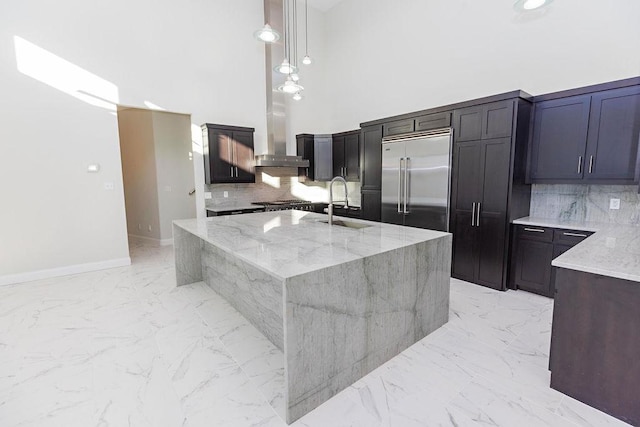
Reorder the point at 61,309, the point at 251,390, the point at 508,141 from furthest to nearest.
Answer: the point at 508,141
the point at 61,309
the point at 251,390

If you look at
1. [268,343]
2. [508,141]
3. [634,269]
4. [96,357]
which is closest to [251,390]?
[268,343]

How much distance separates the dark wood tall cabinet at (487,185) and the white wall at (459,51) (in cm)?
71

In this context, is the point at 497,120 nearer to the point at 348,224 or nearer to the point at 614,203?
the point at 614,203

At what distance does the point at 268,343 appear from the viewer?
2396 mm

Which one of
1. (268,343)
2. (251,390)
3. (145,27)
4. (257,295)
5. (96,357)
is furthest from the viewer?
(145,27)

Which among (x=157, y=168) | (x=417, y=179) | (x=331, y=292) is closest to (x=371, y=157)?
(x=417, y=179)

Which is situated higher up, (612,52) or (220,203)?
(612,52)

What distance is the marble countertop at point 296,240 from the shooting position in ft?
5.71

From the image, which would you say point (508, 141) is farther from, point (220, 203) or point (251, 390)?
point (220, 203)

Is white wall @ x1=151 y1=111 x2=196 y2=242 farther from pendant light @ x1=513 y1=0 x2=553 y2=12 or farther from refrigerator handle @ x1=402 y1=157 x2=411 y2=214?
pendant light @ x1=513 y1=0 x2=553 y2=12

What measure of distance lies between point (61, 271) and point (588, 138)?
261 inches

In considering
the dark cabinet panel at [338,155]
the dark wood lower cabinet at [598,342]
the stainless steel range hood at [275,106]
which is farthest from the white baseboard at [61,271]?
the dark wood lower cabinet at [598,342]

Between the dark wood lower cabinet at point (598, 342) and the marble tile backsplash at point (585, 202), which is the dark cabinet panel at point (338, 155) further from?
the dark wood lower cabinet at point (598, 342)

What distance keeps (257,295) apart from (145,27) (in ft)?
14.8
